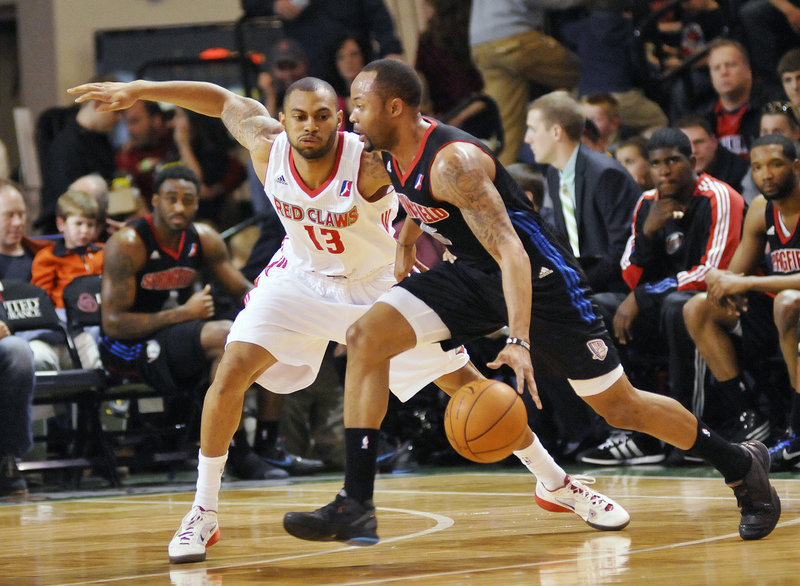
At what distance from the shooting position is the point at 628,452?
7465 millimetres

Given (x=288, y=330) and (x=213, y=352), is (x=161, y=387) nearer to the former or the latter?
(x=213, y=352)

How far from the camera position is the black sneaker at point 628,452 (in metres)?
7.46

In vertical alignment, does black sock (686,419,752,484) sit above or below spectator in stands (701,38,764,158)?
below

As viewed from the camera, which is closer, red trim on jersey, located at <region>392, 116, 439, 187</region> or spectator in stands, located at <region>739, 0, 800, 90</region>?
red trim on jersey, located at <region>392, 116, 439, 187</region>

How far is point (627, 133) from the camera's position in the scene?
10.0 metres

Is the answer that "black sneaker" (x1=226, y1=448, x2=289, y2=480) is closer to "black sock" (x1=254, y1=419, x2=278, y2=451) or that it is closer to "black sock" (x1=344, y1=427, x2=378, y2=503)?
"black sock" (x1=254, y1=419, x2=278, y2=451)

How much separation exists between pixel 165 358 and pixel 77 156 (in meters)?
3.31

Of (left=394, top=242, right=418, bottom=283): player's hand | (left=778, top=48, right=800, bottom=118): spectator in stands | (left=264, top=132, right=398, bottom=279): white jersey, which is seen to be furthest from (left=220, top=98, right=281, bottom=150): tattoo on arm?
(left=778, top=48, right=800, bottom=118): spectator in stands

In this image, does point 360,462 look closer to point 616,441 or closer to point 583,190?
point 616,441

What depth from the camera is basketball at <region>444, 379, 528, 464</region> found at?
411 cm

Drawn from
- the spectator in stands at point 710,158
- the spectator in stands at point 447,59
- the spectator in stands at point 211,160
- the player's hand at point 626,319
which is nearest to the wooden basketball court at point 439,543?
the player's hand at point 626,319

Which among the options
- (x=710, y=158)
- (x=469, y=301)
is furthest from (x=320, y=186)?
(x=710, y=158)

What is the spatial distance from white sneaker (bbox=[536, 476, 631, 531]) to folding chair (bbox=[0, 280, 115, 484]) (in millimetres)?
3803

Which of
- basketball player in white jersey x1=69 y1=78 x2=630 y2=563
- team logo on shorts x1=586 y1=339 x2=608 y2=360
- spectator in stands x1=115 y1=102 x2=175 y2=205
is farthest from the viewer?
spectator in stands x1=115 y1=102 x2=175 y2=205
